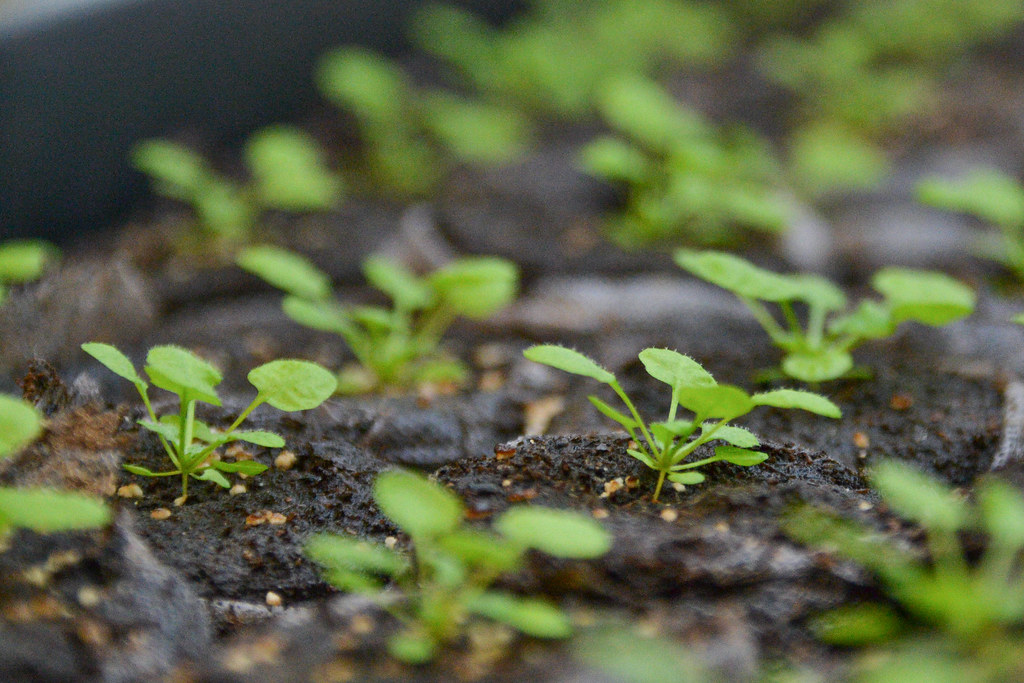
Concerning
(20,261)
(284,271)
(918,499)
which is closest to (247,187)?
(284,271)

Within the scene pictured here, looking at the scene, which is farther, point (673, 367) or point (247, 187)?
point (247, 187)

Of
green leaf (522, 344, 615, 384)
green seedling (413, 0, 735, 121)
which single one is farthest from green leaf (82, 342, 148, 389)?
green seedling (413, 0, 735, 121)

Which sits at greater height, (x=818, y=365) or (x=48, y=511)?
(x=818, y=365)

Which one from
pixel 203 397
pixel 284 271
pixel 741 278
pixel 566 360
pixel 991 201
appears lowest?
pixel 203 397

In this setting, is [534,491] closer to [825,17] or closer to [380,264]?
[380,264]

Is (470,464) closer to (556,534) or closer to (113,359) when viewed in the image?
(556,534)

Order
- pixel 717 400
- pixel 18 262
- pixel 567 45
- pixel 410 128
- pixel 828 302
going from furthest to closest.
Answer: pixel 567 45, pixel 410 128, pixel 828 302, pixel 18 262, pixel 717 400

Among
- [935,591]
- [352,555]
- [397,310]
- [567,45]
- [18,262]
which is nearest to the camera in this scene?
[935,591]
